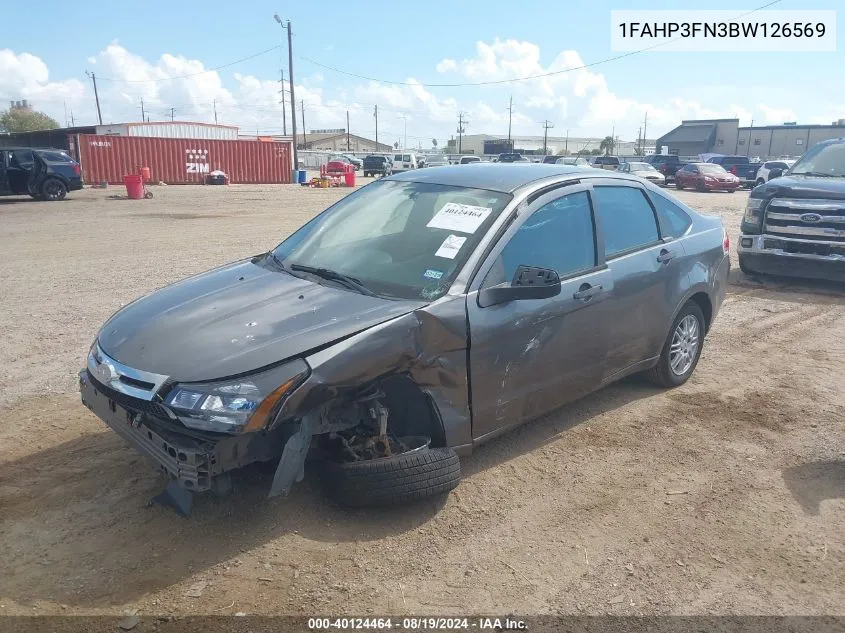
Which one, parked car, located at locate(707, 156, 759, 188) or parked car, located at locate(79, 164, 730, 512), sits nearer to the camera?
parked car, located at locate(79, 164, 730, 512)

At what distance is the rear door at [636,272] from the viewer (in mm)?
4406

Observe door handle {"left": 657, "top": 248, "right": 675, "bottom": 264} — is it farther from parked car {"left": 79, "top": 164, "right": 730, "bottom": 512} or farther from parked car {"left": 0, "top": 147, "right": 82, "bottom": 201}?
parked car {"left": 0, "top": 147, "right": 82, "bottom": 201}

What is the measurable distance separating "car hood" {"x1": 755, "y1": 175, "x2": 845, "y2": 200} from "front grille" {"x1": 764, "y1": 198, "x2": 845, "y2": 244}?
75mm

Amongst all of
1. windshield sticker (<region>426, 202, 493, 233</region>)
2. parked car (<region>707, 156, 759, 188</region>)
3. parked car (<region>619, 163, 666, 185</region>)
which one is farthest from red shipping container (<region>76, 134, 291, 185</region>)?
windshield sticker (<region>426, 202, 493, 233</region>)

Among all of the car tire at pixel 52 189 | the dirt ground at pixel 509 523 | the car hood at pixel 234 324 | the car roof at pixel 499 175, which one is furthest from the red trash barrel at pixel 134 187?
the car hood at pixel 234 324

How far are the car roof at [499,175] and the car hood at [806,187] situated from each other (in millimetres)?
5124

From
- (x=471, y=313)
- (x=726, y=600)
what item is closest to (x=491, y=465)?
(x=471, y=313)

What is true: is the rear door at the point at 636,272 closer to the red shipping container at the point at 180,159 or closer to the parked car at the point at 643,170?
the parked car at the point at 643,170

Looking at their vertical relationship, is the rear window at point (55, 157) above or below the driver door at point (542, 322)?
above

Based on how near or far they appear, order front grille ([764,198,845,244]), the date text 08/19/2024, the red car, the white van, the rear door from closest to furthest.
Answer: the date text 08/19/2024, the rear door, front grille ([764,198,845,244]), the red car, the white van

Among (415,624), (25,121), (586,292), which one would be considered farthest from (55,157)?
(25,121)

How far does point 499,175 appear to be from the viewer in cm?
432

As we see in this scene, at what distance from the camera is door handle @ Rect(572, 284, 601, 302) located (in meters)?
4.04

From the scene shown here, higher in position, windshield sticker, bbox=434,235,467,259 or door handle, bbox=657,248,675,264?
windshield sticker, bbox=434,235,467,259
